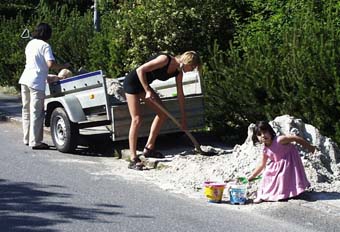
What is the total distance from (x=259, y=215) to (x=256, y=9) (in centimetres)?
528

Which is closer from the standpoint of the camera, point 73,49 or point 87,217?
point 87,217

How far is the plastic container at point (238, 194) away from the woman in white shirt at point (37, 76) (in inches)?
155

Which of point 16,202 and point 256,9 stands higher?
point 256,9

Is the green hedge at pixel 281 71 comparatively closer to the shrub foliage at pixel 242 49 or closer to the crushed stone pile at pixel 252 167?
the shrub foliage at pixel 242 49

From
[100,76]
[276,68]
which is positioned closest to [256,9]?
[276,68]

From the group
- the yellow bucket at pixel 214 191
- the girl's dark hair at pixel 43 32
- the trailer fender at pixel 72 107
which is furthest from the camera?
the girl's dark hair at pixel 43 32

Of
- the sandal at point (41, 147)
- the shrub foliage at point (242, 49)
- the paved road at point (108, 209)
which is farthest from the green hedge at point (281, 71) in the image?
the sandal at point (41, 147)

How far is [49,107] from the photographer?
34.4 feet

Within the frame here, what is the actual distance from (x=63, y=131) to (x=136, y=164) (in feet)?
5.11

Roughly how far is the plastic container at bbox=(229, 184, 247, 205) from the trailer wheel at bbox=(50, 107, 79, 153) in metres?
3.28

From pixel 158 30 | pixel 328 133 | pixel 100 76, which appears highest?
pixel 158 30

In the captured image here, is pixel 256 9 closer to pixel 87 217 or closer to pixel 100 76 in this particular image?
pixel 100 76

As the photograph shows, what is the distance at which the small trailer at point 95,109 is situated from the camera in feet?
31.1

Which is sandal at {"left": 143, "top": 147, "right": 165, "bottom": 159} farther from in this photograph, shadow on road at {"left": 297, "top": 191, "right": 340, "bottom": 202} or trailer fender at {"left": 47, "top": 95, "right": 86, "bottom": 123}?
shadow on road at {"left": 297, "top": 191, "right": 340, "bottom": 202}
